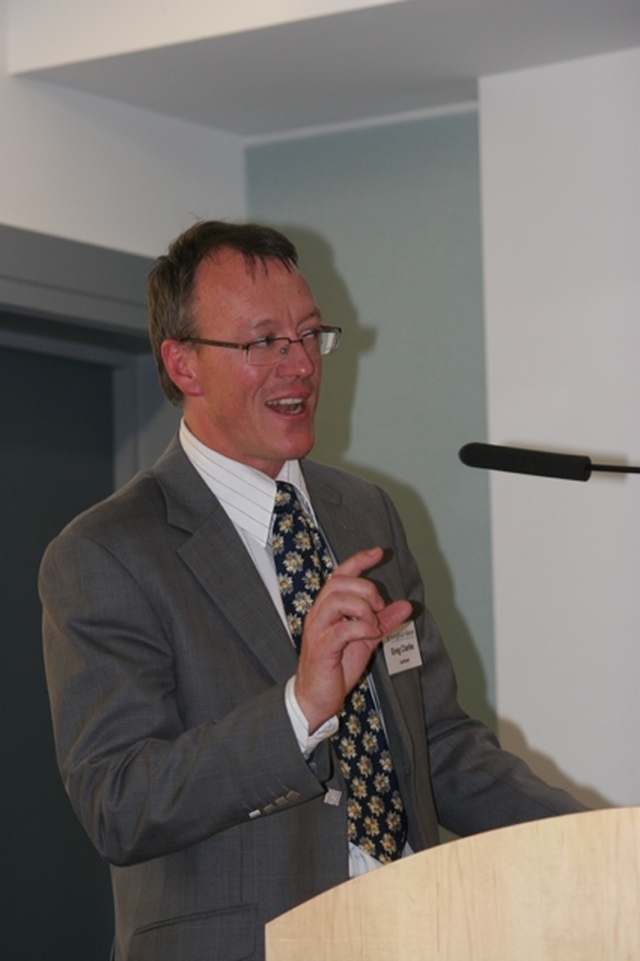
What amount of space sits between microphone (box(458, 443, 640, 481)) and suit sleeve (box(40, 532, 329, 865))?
0.39m

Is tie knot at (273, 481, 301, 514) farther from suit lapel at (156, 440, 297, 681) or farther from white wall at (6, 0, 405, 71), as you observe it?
white wall at (6, 0, 405, 71)

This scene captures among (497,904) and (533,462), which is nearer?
(497,904)

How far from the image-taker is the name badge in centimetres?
229

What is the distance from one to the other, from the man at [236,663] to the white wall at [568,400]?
1.14 meters

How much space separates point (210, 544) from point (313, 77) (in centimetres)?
189

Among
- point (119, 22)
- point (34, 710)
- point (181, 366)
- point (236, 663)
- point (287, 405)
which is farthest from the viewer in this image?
point (34, 710)

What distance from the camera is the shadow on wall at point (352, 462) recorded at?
386 centimetres

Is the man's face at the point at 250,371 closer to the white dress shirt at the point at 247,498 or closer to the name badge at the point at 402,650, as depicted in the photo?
the white dress shirt at the point at 247,498

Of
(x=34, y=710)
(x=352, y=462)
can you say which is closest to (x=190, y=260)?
(x=352, y=462)

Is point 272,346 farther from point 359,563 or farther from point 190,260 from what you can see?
point 359,563

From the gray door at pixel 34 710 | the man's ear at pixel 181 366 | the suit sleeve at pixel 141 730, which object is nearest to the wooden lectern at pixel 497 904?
the suit sleeve at pixel 141 730

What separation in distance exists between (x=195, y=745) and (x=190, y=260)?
84cm

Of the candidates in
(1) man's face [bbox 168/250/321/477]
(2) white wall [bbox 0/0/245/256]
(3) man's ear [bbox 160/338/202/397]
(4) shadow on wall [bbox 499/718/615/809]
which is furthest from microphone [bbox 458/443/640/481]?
(2) white wall [bbox 0/0/245/256]

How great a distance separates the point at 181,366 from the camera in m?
2.41
